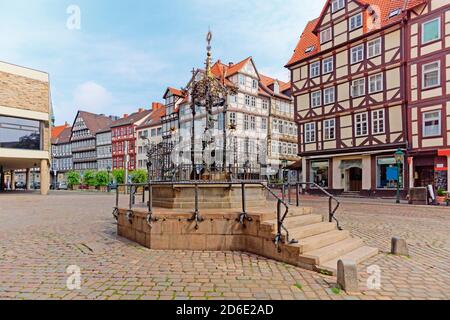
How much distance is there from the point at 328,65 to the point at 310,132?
6.33 metres

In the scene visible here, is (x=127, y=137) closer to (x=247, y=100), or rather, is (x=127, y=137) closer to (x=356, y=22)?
(x=247, y=100)

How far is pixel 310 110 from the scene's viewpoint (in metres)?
31.1

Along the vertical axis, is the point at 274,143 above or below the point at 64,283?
above

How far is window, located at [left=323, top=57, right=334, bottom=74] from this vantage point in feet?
96.1

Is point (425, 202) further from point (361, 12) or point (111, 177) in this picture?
point (111, 177)

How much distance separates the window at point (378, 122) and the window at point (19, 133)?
30.9m

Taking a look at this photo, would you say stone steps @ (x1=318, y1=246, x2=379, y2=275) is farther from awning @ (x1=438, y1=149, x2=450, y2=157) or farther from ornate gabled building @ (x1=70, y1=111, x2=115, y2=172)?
ornate gabled building @ (x1=70, y1=111, x2=115, y2=172)

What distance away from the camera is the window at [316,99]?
30.3 meters

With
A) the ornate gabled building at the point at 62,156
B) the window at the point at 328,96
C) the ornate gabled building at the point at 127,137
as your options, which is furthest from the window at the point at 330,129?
the ornate gabled building at the point at 62,156

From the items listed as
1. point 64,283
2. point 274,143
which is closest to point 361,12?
point 274,143

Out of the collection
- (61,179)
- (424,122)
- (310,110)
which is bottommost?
(61,179)

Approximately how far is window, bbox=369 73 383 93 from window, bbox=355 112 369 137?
6.65 ft

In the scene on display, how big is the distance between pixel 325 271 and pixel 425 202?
18260 mm

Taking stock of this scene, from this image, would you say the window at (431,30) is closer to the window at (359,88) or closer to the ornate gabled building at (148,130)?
the window at (359,88)
